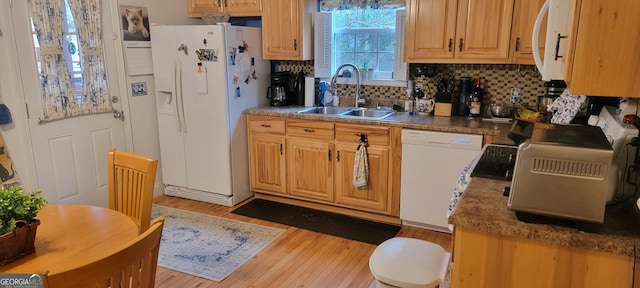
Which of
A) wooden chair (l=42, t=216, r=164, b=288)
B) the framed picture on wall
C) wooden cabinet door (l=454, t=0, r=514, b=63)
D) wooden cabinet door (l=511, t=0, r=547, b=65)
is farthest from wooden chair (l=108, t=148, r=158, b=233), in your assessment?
wooden cabinet door (l=511, t=0, r=547, b=65)

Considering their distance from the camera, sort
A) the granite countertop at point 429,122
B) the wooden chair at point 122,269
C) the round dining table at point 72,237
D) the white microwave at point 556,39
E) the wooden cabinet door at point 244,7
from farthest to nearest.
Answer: the wooden cabinet door at point 244,7, the granite countertop at point 429,122, the white microwave at point 556,39, the round dining table at point 72,237, the wooden chair at point 122,269

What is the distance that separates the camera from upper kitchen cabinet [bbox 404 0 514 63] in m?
3.03

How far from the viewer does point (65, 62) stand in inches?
Answer: 129

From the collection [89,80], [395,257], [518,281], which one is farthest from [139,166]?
[89,80]

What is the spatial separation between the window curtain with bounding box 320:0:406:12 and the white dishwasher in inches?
45.9

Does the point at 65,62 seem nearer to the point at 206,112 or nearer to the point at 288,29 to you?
the point at 206,112

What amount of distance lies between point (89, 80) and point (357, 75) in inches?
86.5

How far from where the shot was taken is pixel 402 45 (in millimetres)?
3578

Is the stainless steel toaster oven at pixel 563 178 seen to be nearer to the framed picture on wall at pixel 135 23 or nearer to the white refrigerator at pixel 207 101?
the white refrigerator at pixel 207 101

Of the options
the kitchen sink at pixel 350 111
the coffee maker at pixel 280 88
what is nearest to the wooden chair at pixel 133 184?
the kitchen sink at pixel 350 111

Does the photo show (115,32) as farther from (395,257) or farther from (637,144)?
(637,144)

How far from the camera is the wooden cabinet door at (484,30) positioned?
3.01 m

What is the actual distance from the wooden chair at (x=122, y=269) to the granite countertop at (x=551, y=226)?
917mm

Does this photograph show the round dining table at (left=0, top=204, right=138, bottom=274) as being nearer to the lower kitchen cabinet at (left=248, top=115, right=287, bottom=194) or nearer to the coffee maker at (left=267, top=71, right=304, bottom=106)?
the lower kitchen cabinet at (left=248, top=115, right=287, bottom=194)
